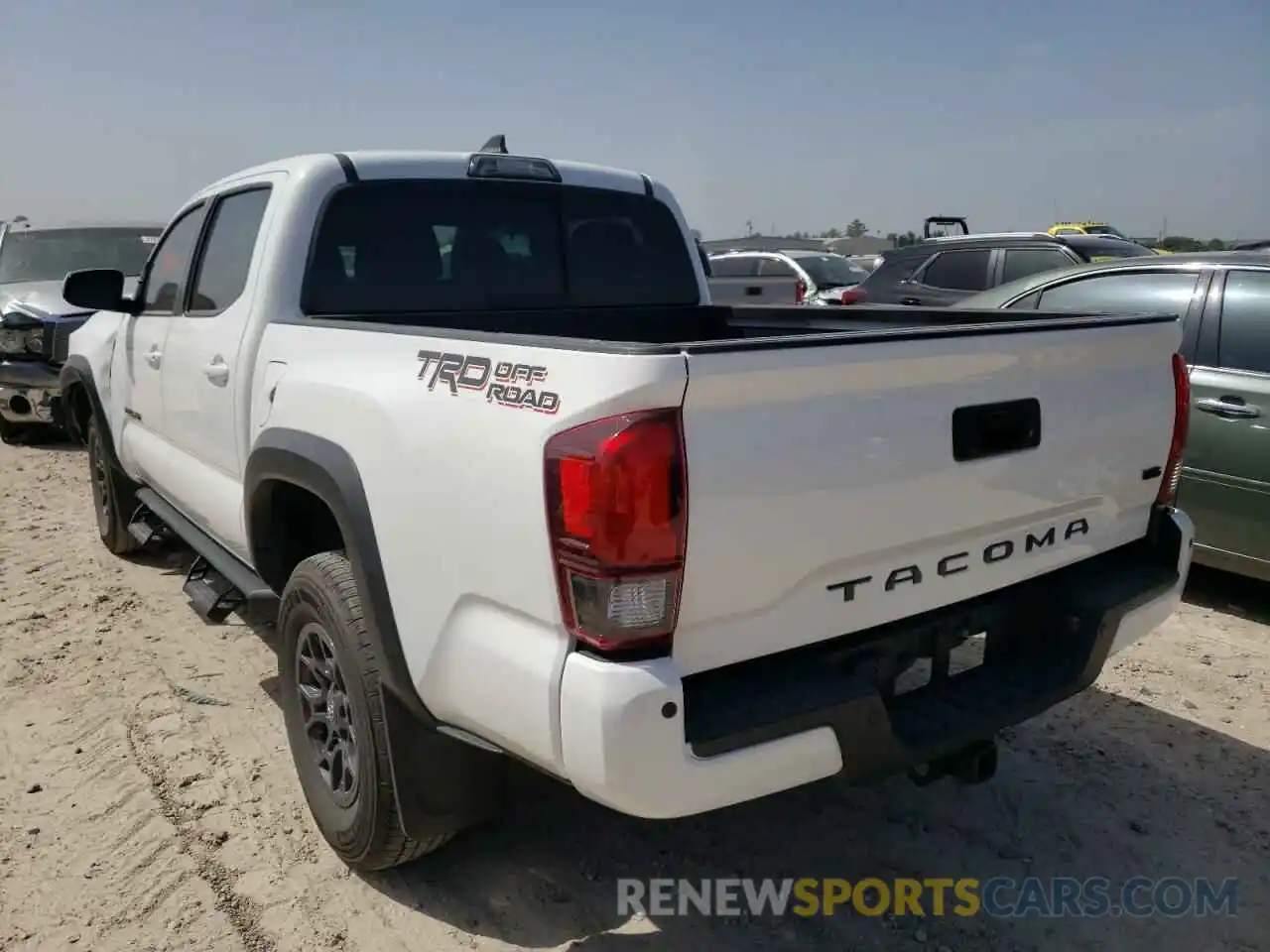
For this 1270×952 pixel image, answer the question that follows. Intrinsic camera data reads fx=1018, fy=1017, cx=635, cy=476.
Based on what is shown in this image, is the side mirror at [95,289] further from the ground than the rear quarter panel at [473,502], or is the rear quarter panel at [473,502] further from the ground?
the side mirror at [95,289]

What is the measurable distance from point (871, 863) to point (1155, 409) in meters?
1.52

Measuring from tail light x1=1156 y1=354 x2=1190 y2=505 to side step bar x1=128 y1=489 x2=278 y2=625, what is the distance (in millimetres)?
2727

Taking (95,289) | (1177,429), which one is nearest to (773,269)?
(95,289)

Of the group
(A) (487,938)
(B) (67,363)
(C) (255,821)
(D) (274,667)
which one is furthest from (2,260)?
(A) (487,938)

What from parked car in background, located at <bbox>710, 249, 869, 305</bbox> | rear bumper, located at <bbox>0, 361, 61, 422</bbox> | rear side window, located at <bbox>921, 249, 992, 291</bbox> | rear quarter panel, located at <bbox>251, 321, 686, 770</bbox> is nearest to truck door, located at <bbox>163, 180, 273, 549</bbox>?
rear quarter panel, located at <bbox>251, 321, 686, 770</bbox>

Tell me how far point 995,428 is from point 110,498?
5.02 m

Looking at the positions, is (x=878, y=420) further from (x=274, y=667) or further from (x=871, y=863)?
(x=274, y=667)

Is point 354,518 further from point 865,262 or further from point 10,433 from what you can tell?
point 865,262

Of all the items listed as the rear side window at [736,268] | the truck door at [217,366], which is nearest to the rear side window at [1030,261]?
the truck door at [217,366]

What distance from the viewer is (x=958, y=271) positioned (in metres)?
9.53

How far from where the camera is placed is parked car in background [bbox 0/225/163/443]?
30.0 feet

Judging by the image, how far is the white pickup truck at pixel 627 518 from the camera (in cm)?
194

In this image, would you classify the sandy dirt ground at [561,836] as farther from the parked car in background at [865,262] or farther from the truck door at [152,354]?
the parked car in background at [865,262]

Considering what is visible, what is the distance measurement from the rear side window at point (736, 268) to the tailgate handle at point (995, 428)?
15016mm
